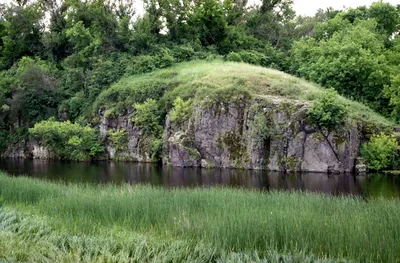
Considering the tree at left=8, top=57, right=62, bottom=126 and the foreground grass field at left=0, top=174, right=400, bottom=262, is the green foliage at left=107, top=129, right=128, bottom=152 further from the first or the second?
the foreground grass field at left=0, top=174, right=400, bottom=262

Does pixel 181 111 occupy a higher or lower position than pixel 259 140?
higher

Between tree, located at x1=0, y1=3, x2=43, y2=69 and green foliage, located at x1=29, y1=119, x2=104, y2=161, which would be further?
tree, located at x1=0, y1=3, x2=43, y2=69

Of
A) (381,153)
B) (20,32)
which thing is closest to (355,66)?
(381,153)

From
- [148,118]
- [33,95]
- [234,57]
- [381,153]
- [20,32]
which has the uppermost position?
[20,32]

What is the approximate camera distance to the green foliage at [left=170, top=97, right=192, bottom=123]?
27266 millimetres

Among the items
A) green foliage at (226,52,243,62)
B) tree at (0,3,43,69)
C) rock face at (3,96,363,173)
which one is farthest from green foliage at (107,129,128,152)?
tree at (0,3,43,69)

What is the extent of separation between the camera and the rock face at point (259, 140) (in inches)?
873

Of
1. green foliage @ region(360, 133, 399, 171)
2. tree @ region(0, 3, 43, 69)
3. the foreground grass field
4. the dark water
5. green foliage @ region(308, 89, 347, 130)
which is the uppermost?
tree @ region(0, 3, 43, 69)

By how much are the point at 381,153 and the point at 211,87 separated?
1168 centimetres

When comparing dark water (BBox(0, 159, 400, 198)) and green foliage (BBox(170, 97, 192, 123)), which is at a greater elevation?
green foliage (BBox(170, 97, 192, 123))

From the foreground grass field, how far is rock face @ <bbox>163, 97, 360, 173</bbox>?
13.3 meters

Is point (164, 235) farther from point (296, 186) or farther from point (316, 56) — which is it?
point (316, 56)

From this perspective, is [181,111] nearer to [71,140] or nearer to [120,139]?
[120,139]

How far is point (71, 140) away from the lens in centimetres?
3061
